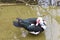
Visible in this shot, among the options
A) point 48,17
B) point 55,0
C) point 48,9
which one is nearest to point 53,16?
point 48,17

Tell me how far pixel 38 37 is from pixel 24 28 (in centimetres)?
16

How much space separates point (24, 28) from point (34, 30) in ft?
0.39

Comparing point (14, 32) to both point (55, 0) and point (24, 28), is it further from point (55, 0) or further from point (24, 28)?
point (55, 0)

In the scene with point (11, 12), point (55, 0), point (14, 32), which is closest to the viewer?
point (14, 32)

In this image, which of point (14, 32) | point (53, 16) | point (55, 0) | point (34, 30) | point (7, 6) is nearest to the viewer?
point (34, 30)

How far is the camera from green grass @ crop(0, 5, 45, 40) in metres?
1.57

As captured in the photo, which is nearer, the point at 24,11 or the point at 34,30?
the point at 34,30

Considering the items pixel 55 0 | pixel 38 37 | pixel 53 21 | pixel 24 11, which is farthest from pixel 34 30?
pixel 55 0

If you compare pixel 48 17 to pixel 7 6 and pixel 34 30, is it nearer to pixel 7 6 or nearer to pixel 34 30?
pixel 34 30

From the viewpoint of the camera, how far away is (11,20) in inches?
76.5

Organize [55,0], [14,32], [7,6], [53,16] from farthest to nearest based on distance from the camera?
[55,0] < [7,6] < [53,16] < [14,32]

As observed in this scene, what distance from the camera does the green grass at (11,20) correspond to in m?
1.57

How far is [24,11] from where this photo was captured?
2309mm

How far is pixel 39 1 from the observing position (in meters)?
2.84
